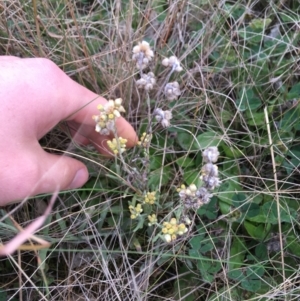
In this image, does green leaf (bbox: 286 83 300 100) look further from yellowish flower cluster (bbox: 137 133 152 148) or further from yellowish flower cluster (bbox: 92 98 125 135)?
yellowish flower cluster (bbox: 92 98 125 135)

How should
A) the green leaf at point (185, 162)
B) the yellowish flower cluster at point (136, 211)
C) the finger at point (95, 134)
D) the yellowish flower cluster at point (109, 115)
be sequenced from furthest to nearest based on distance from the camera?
the green leaf at point (185, 162), the finger at point (95, 134), the yellowish flower cluster at point (136, 211), the yellowish flower cluster at point (109, 115)

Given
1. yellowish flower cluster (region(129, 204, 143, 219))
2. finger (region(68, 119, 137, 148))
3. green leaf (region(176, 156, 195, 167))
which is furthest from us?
green leaf (region(176, 156, 195, 167))

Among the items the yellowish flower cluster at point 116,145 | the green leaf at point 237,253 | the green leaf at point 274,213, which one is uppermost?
the yellowish flower cluster at point 116,145

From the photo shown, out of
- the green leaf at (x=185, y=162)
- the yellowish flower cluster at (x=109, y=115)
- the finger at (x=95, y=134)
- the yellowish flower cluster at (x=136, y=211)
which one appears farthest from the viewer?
the green leaf at (x=185, y=162)

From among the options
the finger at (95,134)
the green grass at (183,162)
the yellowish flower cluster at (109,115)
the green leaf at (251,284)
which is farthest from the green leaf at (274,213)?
the yellowish flower cluster at (109,115)

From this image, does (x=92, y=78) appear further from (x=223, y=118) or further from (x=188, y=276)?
(x=188, y=276)

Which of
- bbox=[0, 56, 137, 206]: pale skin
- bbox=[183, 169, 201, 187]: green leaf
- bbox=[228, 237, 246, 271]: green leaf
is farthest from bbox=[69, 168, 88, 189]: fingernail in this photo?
bbox=[228, 237, 246, 271]: green leaf

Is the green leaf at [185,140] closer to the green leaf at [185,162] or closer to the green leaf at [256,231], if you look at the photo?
the green leaf at [185,162]

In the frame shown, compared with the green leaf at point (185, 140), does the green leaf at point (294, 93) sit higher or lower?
higher
